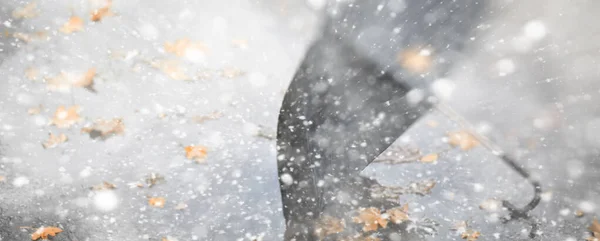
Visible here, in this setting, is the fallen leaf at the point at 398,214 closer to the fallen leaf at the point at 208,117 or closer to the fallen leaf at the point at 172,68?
the fallen leaf at the point at 208,117

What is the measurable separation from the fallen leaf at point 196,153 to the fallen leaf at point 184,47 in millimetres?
958

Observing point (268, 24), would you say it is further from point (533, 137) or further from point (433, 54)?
point (533, 137)

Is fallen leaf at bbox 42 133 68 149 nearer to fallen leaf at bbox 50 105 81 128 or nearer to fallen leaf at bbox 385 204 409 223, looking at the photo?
fallen leaf at bbox 50 105 81 128

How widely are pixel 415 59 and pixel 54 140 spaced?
275 cm

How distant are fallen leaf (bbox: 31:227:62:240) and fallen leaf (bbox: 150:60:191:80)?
1.41 meters

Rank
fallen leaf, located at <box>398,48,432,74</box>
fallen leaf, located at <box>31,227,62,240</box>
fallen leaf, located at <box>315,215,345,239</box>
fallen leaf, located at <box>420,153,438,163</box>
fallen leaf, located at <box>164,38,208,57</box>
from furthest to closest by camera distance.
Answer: fallen leaf, located at <box>164,38,208,57</box>, fallen leaf, located at <box>420,153,438,163</box>, fallen leaf, located at <box>398,48,432,74</box>, fallen leaf, located at <box>315,215,345,239</box>, fallen leaf, located at <box>31,227,62,240</box>

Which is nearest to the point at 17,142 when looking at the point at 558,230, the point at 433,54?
the point at 433,54

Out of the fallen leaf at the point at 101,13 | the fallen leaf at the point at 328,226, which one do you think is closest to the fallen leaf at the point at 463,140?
the fallen leaf at the point at 328,226

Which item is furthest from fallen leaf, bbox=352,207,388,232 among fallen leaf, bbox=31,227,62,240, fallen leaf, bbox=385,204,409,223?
fallen leaf, bbox=31,227,62,240

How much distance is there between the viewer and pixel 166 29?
327 centimetres

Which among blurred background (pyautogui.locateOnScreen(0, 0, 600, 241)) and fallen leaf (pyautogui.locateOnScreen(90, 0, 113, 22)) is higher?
fallen leaf (pyautogui.locateOnScreen(90, 0, 113, 22))

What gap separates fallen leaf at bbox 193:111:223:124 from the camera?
114 inches

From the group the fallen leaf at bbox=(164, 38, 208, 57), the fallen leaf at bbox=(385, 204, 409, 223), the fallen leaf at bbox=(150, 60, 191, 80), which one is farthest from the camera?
the fallen leaf at bbox=(164, 38, 208, 57)

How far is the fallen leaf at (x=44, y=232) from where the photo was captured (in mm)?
2246
